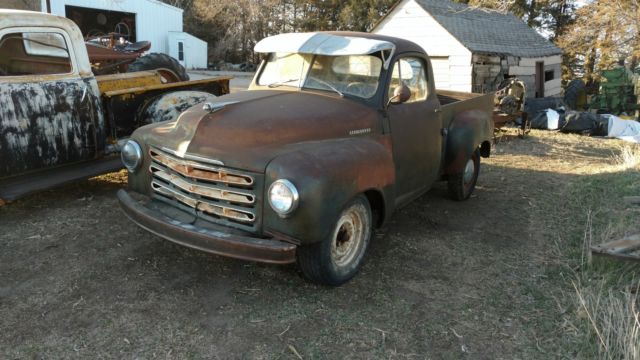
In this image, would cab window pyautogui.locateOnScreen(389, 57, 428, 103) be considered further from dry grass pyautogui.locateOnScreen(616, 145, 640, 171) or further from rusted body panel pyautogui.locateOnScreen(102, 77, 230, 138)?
dry grass pyautogui.locateOnScreen(616, 145, 640, 171)

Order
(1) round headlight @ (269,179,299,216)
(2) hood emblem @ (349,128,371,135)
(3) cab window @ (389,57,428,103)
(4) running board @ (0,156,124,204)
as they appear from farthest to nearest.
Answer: (4) running board @ (0,156,124,204) → (3) cab window @ (389,57,428,103) → (2) hood emblem @ (349,128,371,135) → (1) round headlight @ (269,179,299,216)

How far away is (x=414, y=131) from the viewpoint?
476 centimetres

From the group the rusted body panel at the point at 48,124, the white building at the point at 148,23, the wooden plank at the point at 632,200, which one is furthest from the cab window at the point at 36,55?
the white building at the point at 148,23

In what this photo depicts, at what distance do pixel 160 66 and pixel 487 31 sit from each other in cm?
1135

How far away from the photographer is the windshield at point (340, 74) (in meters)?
4.45

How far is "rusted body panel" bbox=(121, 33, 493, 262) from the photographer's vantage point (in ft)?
10.9

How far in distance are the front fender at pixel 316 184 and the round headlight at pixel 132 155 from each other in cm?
135

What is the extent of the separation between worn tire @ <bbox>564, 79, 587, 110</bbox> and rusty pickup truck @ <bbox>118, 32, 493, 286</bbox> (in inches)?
670

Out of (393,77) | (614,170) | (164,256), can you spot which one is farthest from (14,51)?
(614,170)

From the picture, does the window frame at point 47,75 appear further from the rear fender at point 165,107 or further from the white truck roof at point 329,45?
the white truck roof at point 329,45

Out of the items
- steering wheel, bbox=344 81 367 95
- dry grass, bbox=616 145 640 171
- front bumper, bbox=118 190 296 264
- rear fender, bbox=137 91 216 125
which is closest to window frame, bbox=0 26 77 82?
rear fender, bbox=137 91 216 125

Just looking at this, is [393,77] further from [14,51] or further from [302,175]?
[14,51]

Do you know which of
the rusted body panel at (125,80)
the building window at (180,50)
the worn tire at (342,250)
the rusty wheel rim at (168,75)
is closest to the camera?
the worn tire at (342,250)

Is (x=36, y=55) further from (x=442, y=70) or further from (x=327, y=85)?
(x=442, y=70)
